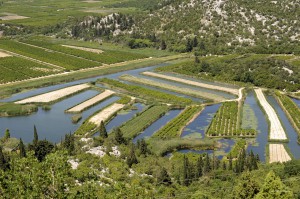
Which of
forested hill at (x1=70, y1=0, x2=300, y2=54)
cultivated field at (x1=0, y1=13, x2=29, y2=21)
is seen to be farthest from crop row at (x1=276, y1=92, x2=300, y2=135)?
cultivated field at (x1=0, y1=13, x2=29, y2=21)

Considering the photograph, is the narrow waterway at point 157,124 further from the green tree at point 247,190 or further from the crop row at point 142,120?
the green tree at point 247,190

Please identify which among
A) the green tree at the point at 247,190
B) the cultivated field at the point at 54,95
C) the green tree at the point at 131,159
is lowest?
the green tree at the point at 131,159

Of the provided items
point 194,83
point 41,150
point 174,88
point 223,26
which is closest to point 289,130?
point 174,88

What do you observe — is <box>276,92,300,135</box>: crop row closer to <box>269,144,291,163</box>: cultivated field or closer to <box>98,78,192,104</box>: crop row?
<box>269,144,291,163</box>: cultivated field

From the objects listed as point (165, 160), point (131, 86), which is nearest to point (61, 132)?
point (165, 160)

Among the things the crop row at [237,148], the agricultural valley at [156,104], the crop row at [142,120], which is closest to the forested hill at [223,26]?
the agricultural valley at [156,104]
